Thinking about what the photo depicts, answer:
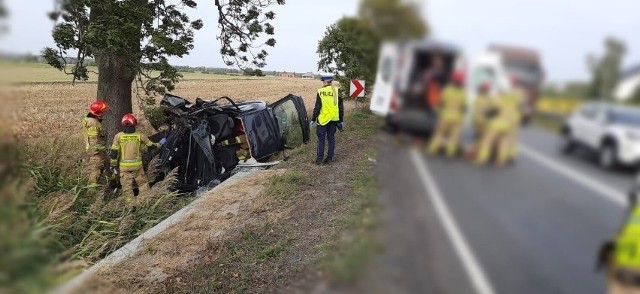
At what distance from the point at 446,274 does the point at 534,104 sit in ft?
1.58

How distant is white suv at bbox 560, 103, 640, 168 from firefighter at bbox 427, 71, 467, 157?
0.83 ft

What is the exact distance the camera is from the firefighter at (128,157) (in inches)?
309

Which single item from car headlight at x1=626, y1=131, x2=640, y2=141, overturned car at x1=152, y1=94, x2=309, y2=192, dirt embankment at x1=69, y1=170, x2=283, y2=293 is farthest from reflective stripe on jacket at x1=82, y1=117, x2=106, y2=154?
car headlight at x1=626, y1=131, x2=640, y2=141

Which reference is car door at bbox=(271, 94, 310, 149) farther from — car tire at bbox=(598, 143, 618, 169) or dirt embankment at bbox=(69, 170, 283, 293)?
car tire at bbox=(598, 143, 618, 169)

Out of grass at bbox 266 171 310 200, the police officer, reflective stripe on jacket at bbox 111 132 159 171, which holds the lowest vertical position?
grass at bbox 266 171 310 200

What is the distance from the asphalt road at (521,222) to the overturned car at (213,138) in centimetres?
734

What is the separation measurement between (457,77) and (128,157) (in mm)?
7356

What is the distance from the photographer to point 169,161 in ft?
28.9

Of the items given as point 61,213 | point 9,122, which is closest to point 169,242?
point 61,213

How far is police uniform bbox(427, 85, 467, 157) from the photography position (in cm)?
134

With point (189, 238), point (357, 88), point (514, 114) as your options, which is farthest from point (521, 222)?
point (189, 238)

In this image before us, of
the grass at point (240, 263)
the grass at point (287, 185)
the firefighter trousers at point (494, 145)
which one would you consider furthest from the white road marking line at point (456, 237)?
the grass at point (287, 185)

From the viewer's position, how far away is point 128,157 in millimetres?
7902

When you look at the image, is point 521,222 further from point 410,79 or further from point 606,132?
point 410,79
